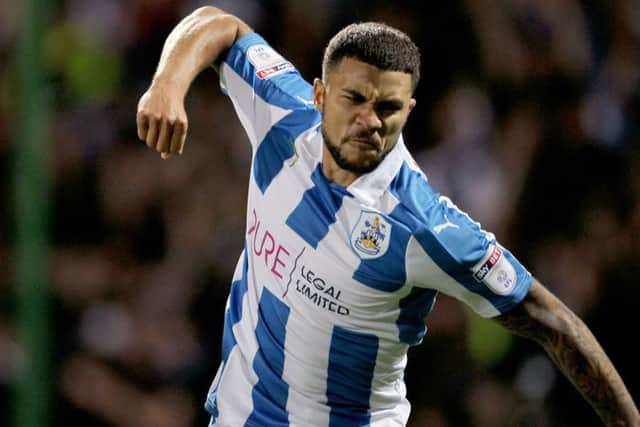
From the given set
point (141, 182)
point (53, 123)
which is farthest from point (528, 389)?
point (53, 123)

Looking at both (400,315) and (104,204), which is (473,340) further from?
(400,315)

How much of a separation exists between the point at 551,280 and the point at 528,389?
1.81 feet

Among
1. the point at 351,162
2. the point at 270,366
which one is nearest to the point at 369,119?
the point at 351,162

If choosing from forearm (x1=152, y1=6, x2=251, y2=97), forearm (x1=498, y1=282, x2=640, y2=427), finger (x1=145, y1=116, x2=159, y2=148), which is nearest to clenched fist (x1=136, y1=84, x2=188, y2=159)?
finger (x1=145, y1=116, x2=159, y2=148)

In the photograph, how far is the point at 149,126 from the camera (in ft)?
9.53

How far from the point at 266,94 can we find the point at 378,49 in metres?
0.49

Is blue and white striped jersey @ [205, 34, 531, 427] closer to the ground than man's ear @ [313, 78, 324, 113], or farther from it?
closer to the ground

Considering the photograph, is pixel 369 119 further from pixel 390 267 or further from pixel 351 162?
pixel 390 267

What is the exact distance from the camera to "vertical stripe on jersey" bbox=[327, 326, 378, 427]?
316 cm

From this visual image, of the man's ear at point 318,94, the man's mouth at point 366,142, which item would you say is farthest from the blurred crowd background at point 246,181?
the man's mouth at point 366,142

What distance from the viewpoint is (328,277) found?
10.2 ft

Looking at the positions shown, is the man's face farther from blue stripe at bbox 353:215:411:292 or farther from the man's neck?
blue stripe at bbox 353:215:411:292

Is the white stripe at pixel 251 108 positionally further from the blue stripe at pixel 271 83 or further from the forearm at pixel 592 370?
the forearm at pixel 592 370

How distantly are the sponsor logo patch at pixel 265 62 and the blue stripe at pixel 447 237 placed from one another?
53cm
